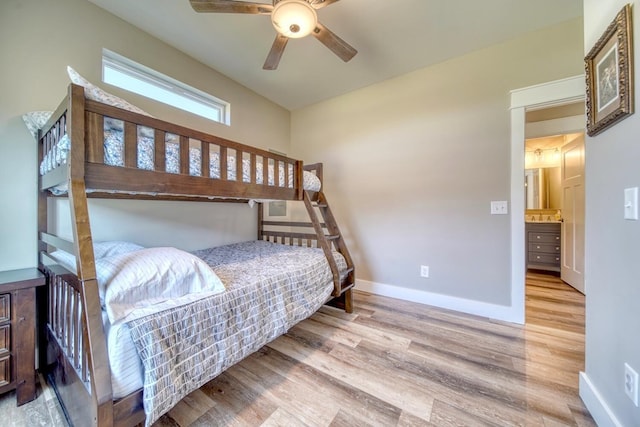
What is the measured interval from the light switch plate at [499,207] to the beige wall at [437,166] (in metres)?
0.04

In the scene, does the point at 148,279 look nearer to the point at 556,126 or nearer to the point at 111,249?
the point at 111,249

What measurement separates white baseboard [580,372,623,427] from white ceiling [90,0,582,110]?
2573 millimetres

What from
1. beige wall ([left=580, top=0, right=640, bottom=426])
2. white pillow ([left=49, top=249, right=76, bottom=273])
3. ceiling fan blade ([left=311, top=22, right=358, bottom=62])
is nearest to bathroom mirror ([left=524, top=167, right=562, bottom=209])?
beige wall ([left=580, top=0, right=640, bottom=426])

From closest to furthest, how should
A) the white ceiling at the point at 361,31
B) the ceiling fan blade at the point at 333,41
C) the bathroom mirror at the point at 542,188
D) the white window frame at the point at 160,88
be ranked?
the ceiling fan blade at the point at 333,41, the white ceiling at the point at 361,31, the white window frame at the point at 160,88, the bathroom mirror at the point at 542,188

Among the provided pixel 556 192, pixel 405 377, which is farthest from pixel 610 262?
Answer: pixel 556 192

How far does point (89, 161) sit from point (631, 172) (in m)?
2.23

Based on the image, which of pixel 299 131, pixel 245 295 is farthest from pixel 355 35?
pixel 245 295

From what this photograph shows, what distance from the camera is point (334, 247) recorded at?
2555mm

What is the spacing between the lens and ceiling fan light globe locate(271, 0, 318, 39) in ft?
4.74

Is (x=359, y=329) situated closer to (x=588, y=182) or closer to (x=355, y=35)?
(x=588, y=182)

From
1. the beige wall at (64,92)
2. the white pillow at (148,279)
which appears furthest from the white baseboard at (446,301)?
the white pillow at (148,279)

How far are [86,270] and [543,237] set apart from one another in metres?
5.33

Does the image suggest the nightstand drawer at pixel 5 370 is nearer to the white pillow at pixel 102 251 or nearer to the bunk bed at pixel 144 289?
the bunk bed at pixel 144 289

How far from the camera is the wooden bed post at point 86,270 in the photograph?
2.67 ft
